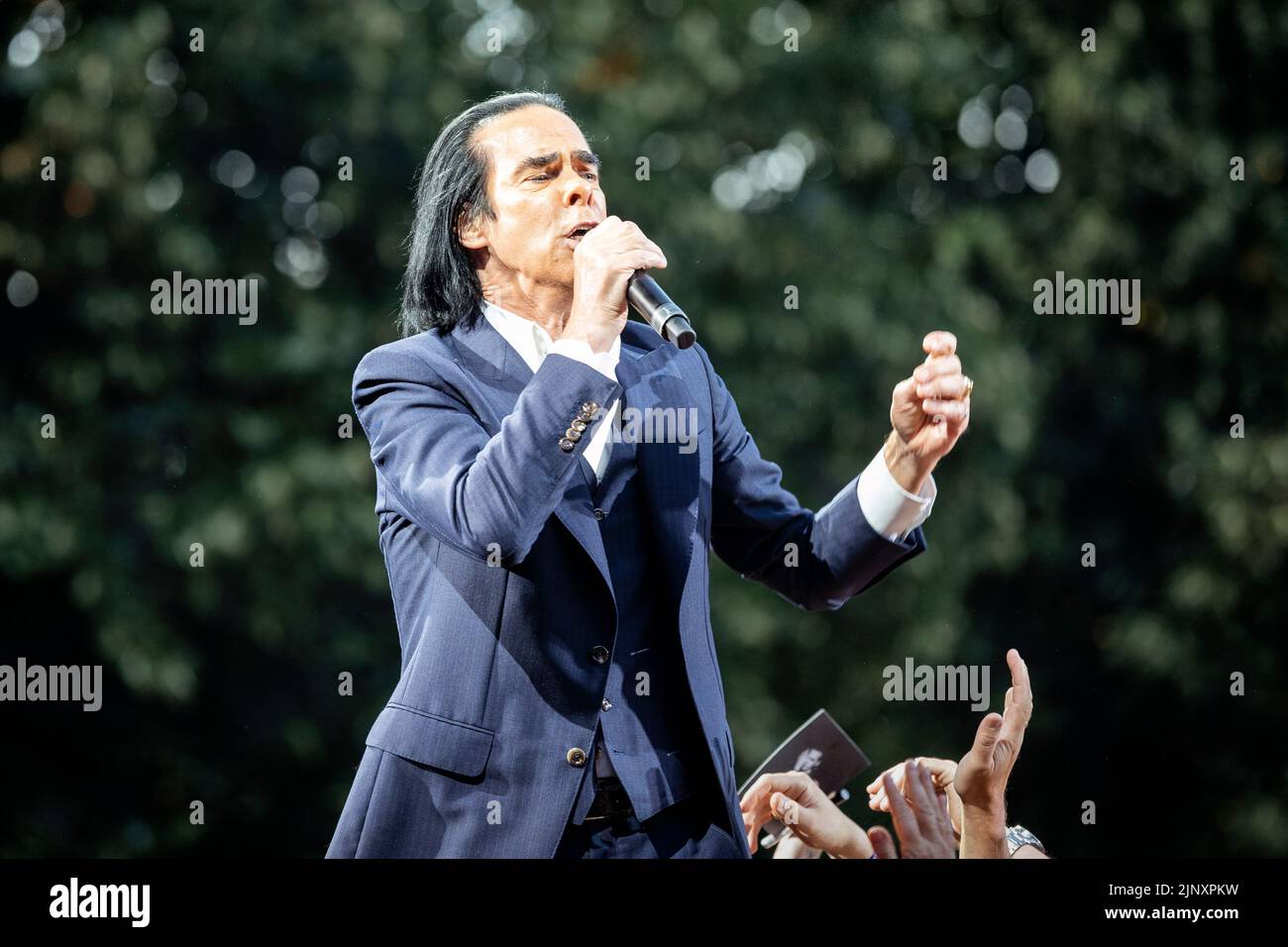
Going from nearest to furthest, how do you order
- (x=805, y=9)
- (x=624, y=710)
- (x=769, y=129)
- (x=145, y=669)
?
(x=624, y=710)
(x=145, y=669)
(x=769, y=129)
(x=805, y=9)

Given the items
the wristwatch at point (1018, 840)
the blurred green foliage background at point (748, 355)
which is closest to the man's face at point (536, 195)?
the wristwatch at point (1018, 840)

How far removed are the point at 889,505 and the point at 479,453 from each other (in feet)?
2.30

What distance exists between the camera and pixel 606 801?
2342 millimetres

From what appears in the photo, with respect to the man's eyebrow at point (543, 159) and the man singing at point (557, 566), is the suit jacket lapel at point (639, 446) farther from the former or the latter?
the man's eyebrow at point (543, 159)

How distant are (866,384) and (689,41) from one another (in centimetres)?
160

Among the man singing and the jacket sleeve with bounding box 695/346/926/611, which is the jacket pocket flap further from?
the jacket sleeve with bounding box 695/346/926/611

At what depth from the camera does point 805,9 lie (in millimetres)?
6977

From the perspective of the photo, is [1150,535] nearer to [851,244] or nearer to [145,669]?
[851,244]

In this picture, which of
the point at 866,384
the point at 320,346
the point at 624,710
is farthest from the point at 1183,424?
the point at 624,710

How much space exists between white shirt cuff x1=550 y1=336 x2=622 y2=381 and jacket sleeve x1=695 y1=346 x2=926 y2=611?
0.37 m

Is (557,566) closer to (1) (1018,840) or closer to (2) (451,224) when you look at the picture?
(2) (451,224)

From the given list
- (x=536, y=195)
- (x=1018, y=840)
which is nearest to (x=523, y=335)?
(x=536, y=195)

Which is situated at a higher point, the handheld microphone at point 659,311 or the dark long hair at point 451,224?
the dark long hair at point 451,224

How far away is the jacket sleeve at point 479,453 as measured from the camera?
2.20 metres
